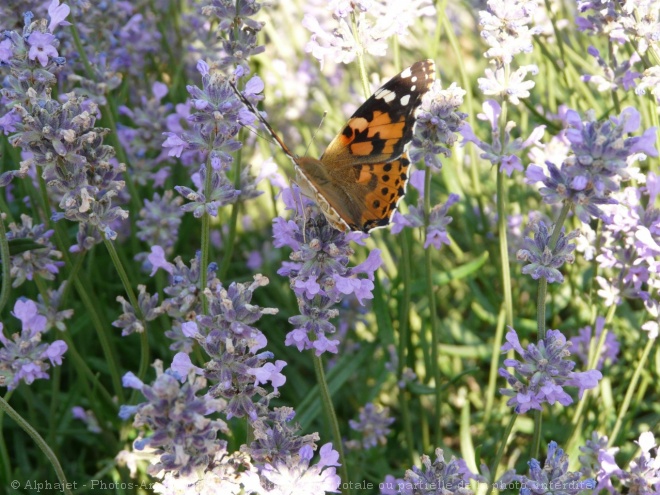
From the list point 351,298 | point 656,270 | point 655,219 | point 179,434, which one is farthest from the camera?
point 351,298

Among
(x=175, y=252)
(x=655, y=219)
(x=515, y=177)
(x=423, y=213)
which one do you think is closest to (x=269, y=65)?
(x=175, y=252)

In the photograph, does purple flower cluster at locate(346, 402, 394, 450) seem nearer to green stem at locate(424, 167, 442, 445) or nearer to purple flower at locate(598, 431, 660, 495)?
green stem at locate(424, 167, 442, 445)

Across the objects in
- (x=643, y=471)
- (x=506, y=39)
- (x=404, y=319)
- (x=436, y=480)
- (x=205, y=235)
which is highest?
(x=506, y=39)

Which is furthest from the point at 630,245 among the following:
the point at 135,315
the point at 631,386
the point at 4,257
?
the point at 4,257

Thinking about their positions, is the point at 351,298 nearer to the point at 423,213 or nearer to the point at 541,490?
the point at 423,213

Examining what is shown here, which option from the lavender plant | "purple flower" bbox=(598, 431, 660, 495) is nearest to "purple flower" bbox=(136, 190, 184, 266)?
the lavender plant

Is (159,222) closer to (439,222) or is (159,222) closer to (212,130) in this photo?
(212,130)
